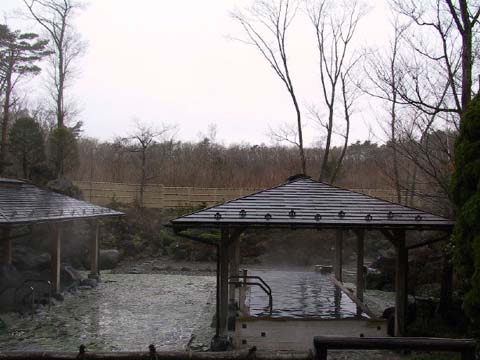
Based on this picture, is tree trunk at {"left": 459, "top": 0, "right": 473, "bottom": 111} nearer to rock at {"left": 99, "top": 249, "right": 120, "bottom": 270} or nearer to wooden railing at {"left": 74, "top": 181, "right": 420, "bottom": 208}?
rock at {"left": 99, "top": 249, "right": 120, "bottom": 270}

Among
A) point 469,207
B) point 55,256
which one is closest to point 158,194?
point 55,256

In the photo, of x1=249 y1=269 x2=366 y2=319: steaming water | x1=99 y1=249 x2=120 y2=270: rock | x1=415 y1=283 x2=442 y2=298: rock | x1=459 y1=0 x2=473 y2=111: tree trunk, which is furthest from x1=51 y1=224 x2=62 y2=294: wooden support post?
x1=459 y1=0 x2=473 y2=111: tree trunk

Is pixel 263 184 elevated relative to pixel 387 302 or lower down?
elevated

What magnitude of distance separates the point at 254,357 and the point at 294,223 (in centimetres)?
293

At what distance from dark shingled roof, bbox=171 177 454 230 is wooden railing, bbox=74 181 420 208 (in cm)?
1656

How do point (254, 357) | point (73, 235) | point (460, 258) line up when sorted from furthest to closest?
1. point (73, 235)
2. point (460, 258)
3. point (254, 357)

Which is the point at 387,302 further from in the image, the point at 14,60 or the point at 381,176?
the point at 14,60

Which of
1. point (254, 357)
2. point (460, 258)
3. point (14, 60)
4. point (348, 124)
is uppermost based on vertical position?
point (14, 60)

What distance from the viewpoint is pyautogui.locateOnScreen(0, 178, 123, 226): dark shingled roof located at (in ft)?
30.8

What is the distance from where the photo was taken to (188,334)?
8328mm

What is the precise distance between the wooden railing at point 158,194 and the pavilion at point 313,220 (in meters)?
16.8

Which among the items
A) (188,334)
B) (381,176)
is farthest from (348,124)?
(188,334)

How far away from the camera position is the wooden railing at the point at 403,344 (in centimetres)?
405

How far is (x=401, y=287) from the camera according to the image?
A: 23.8 ft
